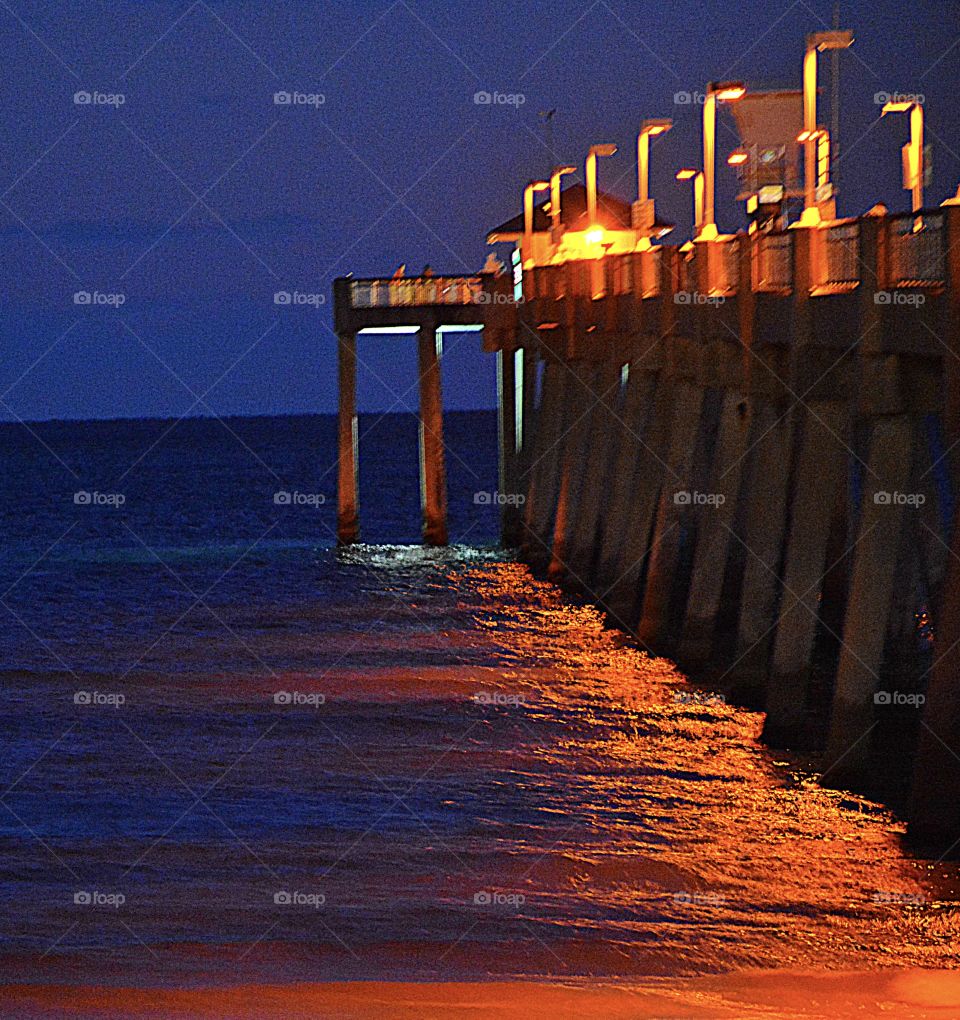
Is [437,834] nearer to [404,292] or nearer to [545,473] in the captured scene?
[545,473]

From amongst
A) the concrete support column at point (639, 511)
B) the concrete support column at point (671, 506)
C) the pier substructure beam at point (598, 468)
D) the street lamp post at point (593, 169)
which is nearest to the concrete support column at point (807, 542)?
the concrete support column at point (671, 506)

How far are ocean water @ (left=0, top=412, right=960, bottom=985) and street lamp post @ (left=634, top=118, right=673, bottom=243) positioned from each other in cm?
581

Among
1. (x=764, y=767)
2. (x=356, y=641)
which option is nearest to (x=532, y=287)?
(x=356, y=641)

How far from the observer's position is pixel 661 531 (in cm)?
1953

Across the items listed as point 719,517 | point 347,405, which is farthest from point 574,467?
point 719,517

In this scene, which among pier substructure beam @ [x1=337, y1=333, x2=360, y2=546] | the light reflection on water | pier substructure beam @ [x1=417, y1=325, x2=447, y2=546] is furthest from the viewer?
pier substructure beam @ [x1=337, y1=333, x2=360, y2=546]

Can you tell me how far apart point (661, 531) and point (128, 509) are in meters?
42.1

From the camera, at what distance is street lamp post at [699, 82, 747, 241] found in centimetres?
1847

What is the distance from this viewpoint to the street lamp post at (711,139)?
1847cm

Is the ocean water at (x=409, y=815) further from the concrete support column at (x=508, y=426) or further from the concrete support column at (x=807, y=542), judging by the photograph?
the concrete support column at (x=508, y=426)

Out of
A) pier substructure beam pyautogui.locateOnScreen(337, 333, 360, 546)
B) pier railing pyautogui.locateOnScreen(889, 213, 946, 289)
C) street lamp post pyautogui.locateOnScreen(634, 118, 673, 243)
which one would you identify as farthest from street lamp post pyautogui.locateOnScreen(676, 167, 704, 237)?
pier railing pyautogui.locateOnScreen(889, 213, 946, 289)

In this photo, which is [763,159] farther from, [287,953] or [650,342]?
[287,953]

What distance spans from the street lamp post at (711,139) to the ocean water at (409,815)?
4.81 meters

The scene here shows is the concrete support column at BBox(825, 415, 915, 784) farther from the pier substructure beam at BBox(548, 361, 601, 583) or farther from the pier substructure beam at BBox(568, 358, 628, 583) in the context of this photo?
the pier substructure beam at BBox(548, 361, 601, 583)
